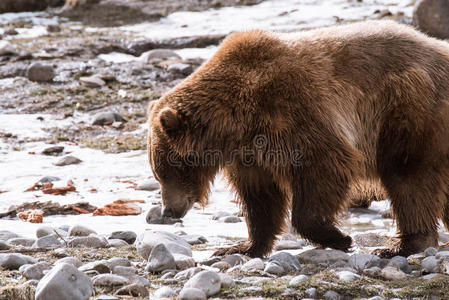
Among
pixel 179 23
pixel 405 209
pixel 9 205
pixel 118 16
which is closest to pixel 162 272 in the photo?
pixel 405 209

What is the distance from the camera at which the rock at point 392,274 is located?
408 cm

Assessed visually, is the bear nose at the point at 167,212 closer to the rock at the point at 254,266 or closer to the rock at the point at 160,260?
the rock at the point at 160,260

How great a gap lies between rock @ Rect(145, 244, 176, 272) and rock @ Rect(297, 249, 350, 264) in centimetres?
93

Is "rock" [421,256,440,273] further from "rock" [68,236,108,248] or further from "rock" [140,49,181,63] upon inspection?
"rock" [140,49,181,63]

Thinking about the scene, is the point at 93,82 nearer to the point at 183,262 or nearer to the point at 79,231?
the point at 79,231

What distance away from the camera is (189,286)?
3.68m

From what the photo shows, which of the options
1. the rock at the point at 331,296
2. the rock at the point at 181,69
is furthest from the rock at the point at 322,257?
the rock at the point at 181,69

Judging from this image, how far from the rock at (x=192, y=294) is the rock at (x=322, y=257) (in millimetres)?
1204

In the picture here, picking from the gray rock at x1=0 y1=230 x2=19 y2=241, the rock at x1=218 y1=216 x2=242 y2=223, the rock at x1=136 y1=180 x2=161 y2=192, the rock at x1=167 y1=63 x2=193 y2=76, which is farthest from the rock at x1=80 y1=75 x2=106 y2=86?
the gray rock at x1=0 y1=230 x2=19 y2=241

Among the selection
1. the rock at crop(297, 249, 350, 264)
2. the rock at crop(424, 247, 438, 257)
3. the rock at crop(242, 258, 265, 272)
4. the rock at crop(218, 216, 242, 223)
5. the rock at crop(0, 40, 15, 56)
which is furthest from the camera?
the rock at crop(0, 40, 15, 56)

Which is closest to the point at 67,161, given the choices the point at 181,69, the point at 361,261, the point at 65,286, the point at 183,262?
the point at 181,69

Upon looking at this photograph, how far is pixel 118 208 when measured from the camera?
699cm

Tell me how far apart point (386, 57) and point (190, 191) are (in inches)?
74.2

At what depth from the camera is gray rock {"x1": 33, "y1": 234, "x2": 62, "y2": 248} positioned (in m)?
5.09
